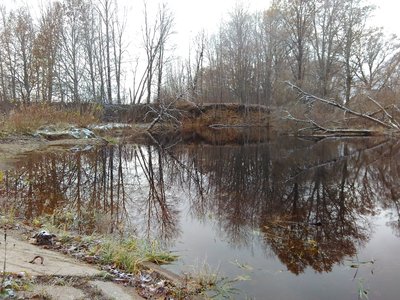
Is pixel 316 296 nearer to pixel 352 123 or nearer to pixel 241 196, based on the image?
pixel 241 196

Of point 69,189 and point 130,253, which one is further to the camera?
point 69,189

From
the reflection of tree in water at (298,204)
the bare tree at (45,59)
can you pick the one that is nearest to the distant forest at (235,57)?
the bare tree at (45,59)

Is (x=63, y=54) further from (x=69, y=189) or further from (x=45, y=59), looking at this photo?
(x=69, y=189)

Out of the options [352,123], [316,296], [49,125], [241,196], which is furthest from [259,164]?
[352,123]

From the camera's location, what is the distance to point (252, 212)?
6.13 m

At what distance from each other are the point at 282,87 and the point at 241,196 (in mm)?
27065

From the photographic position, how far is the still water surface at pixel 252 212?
382cm

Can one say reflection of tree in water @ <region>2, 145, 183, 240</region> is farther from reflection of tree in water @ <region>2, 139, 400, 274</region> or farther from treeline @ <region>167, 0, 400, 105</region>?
treeline @ <region>167, 0, 400, 105</region>

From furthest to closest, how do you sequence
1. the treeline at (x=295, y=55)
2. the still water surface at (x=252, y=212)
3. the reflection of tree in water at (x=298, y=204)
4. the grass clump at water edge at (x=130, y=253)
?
1. the treeline at (x=295, y=55)
2. the reflection of tree in water at (x=298, y=204)
3. the still water surface at (x=252, y=212)
4. the grass clump at water edge at (x=130, y=253)

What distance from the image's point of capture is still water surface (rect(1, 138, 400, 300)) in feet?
12.5

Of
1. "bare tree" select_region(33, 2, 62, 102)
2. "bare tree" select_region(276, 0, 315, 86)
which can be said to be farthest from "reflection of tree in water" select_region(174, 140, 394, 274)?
"bare tree" select_region(276, 0, 315, 86)

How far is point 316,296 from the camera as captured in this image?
3336 millimetres

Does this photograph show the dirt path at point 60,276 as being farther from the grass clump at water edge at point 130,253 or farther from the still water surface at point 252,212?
the still water surface at point 252,212

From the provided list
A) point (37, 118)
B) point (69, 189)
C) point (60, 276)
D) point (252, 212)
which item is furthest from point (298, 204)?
point (37, 118)
